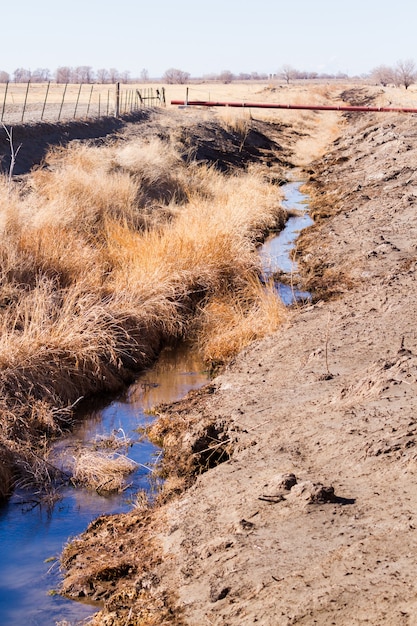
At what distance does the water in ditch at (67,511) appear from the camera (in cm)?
574

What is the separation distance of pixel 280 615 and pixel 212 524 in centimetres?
143

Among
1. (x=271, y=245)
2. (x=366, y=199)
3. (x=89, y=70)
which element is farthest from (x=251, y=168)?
(x=89, y=70)

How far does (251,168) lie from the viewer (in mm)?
25422

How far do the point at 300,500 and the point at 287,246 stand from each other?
1155 cm

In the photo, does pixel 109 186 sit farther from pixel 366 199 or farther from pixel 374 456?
pixel 374 456

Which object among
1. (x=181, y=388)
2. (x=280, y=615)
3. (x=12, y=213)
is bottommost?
(x=181, y=388)

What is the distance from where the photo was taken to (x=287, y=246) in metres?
16.9

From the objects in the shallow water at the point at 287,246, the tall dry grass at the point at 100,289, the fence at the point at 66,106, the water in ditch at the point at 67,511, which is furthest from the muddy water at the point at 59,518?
the fence at the point at 66,106

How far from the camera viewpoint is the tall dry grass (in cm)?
902

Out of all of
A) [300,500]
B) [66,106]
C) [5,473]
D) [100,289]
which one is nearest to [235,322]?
[100,289]

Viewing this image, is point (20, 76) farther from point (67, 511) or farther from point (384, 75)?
point (67, 511)

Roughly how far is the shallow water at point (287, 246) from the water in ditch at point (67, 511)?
2.38m

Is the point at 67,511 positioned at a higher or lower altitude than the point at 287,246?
lower

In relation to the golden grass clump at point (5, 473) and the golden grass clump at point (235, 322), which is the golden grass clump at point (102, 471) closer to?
the golden grass clump at point (5, 473)
